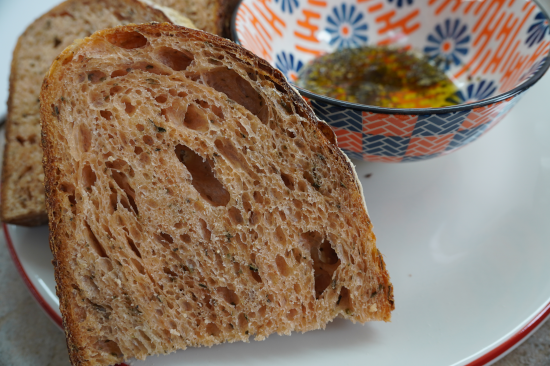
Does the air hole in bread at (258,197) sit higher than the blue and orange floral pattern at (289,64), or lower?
lower

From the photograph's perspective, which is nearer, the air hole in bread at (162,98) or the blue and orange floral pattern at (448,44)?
the air hole in bread at (162,98)

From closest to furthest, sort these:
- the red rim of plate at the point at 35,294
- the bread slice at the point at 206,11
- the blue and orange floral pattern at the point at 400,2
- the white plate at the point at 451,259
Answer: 1. the white plate at the point at 451,259
2. the red rim of plate at the point at 35,294
3. the bread slice at the point at 206,11
4. the blue and orange floral pattern at the point at 400,2

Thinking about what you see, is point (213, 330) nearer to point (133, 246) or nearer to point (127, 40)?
point (133, 246)

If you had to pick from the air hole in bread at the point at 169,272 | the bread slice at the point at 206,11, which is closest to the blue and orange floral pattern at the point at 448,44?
the bread slice at the point at 206,11

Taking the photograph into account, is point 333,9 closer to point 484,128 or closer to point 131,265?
point 484,128

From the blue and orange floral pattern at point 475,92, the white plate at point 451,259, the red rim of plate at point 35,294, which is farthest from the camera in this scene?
the blue and orange floral pattern at point 475,92

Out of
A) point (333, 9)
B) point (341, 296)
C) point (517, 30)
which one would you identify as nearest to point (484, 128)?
point (517, 30)

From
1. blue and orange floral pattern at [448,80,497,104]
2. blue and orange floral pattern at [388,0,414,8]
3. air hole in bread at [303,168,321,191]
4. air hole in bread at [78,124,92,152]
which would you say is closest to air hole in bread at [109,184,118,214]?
air hole in bread at [78,124,92,152]

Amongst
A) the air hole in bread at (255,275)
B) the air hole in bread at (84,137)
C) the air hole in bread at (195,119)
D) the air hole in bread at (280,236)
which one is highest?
the air hole in bread at (195,119)

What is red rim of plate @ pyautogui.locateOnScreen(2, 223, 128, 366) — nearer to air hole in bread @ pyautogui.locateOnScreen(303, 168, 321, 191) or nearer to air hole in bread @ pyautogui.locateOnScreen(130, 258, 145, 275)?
air hole in bread @ pyautogui.locateOnScreen(130, 258, 145, 275)

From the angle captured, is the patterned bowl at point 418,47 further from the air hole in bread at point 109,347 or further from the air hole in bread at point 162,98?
the air hole in bread at point 109,347
